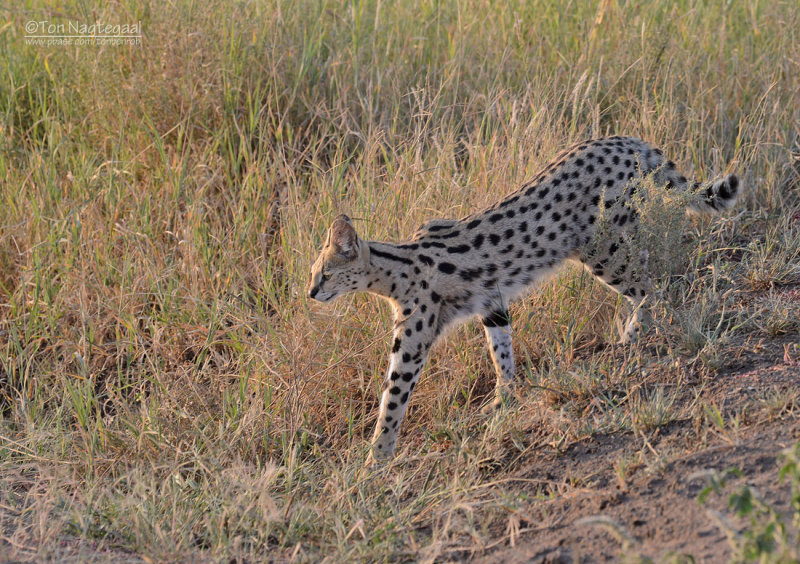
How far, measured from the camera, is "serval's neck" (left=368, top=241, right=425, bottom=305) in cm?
439

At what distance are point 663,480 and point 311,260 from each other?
7.89ft

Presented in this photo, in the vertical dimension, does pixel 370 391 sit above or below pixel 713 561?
below

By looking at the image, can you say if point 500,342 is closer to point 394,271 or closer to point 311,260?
point 394,271

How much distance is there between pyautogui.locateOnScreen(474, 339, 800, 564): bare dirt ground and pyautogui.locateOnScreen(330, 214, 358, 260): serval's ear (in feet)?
4.11

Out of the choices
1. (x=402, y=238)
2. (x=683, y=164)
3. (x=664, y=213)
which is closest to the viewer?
(x=664, y=213)

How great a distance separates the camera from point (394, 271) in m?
4.41

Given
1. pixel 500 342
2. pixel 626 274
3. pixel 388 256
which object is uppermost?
pixel 388 256

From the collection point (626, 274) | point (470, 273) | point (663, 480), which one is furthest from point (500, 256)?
point (663, 480)

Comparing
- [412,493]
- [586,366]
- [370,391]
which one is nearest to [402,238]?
[370,391]

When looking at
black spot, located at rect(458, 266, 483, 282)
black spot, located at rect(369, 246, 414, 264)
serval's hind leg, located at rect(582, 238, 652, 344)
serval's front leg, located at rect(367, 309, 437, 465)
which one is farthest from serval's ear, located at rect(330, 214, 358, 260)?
serval's hind leg, located at rect(582, 238, 652, 344)

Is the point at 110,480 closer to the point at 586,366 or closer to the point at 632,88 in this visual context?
the point at 586,366

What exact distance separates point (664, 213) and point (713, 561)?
6.73 feet

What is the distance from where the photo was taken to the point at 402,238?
17.0ft

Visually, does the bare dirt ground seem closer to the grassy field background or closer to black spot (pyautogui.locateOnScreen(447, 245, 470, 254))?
the grassy field background
